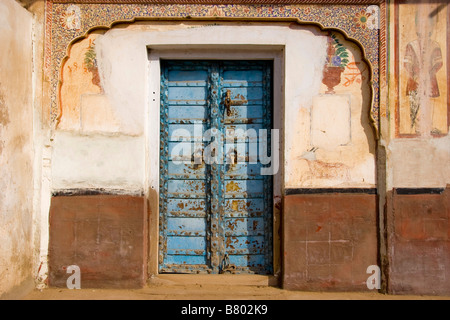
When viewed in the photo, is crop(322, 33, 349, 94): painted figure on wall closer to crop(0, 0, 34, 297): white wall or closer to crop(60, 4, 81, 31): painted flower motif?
crop(60, 4, 81, 31): painted flower motif

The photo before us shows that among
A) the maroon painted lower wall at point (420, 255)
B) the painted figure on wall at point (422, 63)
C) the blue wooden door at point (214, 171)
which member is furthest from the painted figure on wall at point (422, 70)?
the blue wooden door at point (214, 171)

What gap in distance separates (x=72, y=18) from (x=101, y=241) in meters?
2.12

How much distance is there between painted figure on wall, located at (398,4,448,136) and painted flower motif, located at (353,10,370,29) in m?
0.32

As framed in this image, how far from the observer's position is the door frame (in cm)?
454

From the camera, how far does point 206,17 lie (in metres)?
4.41

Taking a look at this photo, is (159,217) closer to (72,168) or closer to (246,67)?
(72,168)

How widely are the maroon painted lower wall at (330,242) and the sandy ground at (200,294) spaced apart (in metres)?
0.10

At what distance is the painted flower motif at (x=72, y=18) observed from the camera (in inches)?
175

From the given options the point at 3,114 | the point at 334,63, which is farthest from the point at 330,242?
the point at 3,114

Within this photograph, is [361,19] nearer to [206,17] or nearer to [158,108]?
[206,17]

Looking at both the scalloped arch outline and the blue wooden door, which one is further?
the blue wooden door

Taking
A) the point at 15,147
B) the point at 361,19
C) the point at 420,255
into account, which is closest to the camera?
the point at 15,147

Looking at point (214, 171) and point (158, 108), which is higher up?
point (158, 108)

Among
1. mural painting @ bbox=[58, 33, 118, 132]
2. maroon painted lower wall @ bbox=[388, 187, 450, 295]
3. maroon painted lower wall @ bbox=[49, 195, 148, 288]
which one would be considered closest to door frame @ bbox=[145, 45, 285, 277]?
maroon painted lower wall @ bbox=[49, 195, 148, 288]
